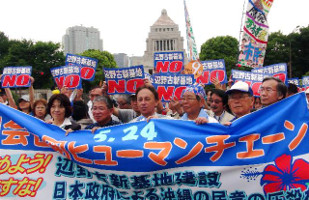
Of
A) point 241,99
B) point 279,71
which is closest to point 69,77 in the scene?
point 279,71

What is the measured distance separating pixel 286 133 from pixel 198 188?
1083 millimetres

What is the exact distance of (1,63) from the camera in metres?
44.6

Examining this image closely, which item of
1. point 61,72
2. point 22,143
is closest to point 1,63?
point 61,72

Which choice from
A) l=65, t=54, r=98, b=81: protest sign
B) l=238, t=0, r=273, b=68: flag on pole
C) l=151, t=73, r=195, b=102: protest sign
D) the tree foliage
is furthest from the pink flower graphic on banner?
the tree foliage

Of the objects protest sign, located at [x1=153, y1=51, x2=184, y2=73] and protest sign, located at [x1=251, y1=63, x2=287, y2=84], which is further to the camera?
protest sign, located at [x1=153, y1=51, x2=184, y2=73]

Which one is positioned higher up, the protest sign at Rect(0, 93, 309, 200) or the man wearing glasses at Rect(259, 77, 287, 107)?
the man wearing glasses at Rect(259, 77, 287, 107)

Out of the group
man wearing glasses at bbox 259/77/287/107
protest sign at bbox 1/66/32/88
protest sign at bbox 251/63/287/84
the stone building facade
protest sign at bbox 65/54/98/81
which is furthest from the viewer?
the stone building facade

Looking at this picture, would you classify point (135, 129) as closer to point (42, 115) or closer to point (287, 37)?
point (42, 115)

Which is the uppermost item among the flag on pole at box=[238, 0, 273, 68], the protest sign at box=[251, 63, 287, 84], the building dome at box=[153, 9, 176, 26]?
the building dome at box=[153, 9, 176, 26]

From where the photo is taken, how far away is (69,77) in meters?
8.00

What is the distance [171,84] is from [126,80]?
3.32 feet

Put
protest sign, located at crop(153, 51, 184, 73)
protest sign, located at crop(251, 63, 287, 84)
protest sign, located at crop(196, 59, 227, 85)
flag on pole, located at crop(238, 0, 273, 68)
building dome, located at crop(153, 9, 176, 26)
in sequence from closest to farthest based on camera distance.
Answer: protest sign, located at crop(251, 63, 287, 84) → flag on pole, located at crop(238, 0, 273, 68) → protest sign, located at crop(153, 51, 184, 73) → protest sign, located at crop(196, 59, 227, 85) → building dome, located at crop(153, 9, 176, 26)

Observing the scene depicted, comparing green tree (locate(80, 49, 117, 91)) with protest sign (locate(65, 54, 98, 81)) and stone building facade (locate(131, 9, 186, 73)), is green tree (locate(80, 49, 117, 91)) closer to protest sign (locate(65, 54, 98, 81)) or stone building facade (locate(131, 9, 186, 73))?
stone building facade (locate(131, 9, 186, 73))

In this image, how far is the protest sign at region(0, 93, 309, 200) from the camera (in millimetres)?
3518
